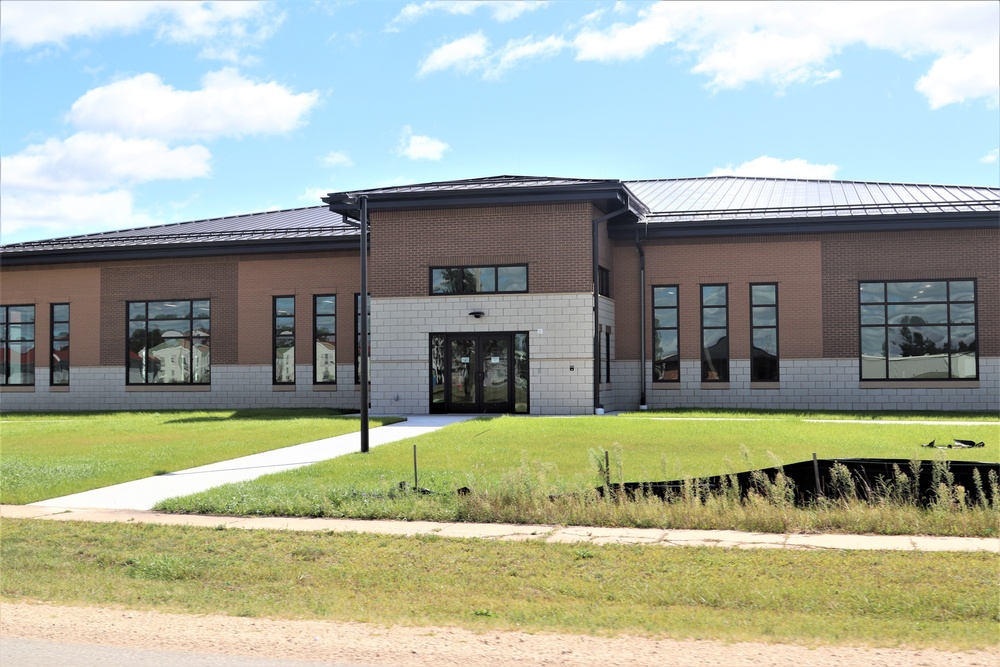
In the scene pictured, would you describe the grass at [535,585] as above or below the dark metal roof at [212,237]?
below

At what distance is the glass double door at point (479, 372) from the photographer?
27.6 meters

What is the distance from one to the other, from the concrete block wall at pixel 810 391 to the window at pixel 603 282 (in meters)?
2.33

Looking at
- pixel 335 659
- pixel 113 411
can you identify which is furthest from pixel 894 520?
pixel 113 411

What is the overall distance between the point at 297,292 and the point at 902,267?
62.0 feet

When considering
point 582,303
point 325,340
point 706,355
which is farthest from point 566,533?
point 325,340

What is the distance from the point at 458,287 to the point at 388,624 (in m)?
21.3

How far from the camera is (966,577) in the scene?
799cm

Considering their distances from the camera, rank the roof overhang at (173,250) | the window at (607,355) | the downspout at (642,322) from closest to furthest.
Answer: the window at (607,355)
the downspout at (642,322)
the roof overhang at (173,250)

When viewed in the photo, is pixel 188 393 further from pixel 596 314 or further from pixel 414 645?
pixel 414 645

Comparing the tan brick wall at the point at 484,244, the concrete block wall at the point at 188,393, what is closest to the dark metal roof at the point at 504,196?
the tan brick wall at the point at 484,244

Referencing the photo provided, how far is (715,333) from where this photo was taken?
97.8 feet

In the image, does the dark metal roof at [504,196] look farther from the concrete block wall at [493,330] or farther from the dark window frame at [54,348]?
the dark window frame at [54,348]

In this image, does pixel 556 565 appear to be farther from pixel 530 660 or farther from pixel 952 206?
pixel 952 206

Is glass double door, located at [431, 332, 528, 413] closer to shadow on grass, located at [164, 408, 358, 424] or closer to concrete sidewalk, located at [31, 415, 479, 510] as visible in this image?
shadow on grass, located at [164, 408, 358, 424]
